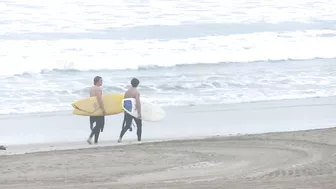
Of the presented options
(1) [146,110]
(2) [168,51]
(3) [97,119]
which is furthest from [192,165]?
(2) [168,51]

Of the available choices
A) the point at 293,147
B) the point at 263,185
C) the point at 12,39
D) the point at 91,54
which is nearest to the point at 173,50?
the point at 91,54

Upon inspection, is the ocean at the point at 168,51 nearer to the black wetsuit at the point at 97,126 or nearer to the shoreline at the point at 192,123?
the shoreline at the point at 192,123

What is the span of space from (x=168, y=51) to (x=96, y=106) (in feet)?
45.3

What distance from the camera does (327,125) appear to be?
1439 centimetres

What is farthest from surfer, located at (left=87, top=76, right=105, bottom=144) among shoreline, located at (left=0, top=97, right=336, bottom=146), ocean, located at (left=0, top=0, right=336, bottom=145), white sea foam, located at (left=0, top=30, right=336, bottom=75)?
white sea foam, located at (left=0, top=30, right=336, bottom=75)

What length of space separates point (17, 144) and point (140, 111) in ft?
6.93

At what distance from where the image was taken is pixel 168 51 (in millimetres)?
26984

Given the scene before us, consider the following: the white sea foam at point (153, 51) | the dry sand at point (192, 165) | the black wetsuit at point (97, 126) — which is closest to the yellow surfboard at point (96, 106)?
the black wetsuit at point (97, 126)

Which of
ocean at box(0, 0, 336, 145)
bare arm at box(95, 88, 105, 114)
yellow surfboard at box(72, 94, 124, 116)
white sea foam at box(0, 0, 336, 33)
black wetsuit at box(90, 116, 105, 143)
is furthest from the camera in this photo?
white sea foam at box(0, 0, 336, 33)

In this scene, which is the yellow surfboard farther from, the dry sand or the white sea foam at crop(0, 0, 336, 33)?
the white sea foam at crop(0, 0, 336, 33)

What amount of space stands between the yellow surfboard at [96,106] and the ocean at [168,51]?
249 centimetres

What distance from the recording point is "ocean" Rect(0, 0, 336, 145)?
18469mm

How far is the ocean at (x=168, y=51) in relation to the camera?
60.6 feet

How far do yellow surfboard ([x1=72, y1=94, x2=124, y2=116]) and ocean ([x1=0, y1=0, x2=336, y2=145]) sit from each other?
98.1 inches
